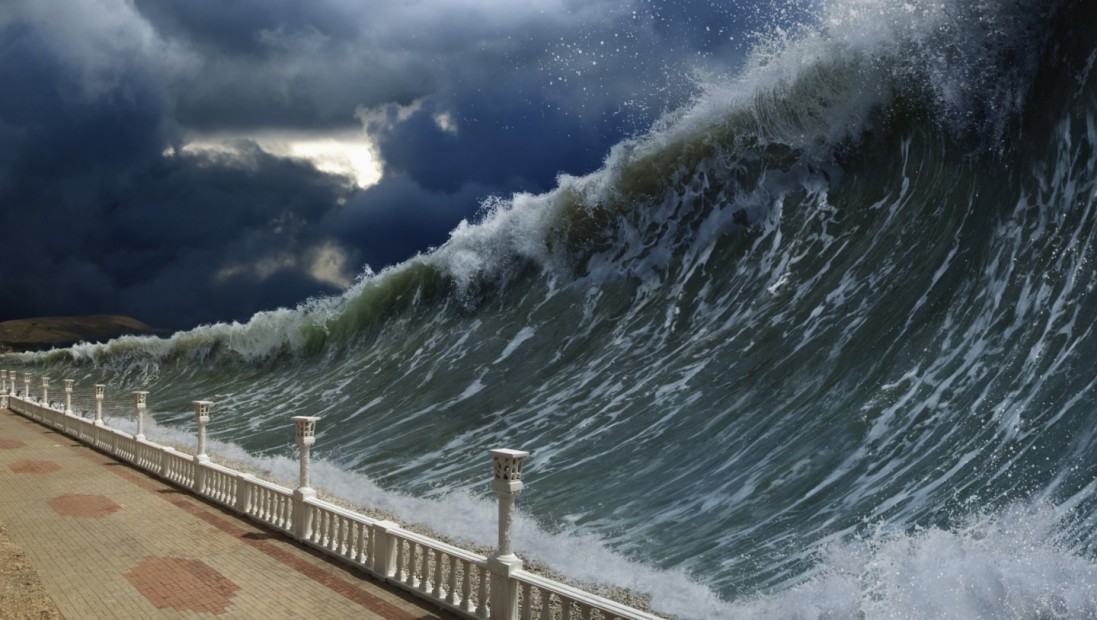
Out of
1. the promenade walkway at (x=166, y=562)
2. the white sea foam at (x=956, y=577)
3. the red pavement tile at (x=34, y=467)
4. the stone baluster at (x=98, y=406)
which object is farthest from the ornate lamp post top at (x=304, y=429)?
the stone baluster at (x=98, y=406)

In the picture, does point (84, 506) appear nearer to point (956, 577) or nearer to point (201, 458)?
point (201, 458)

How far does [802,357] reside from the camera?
48.3ft

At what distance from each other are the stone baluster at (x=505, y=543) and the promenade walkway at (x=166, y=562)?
96 centimetres

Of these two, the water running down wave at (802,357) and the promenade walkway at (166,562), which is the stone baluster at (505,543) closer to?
the promenade walkway at (166,562)

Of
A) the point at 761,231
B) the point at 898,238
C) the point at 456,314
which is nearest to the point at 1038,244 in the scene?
the point at 898,238

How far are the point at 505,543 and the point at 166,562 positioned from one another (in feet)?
15.5

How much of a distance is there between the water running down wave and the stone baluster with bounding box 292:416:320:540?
110 inches

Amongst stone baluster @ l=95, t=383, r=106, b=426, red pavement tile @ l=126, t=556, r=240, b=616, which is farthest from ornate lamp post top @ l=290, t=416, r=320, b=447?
stone baluster @ l=95, t=383, r=106, b=426

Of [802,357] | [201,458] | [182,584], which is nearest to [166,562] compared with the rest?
[182,584]

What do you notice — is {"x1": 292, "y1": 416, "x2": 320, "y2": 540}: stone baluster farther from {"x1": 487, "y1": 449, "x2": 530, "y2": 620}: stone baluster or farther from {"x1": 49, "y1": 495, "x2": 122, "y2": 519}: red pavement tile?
{"x1": 487, "y1": 449, "x2": 530, "y2": 620}: stone baluster

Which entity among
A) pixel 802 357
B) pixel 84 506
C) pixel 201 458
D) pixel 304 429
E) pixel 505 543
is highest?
pixel 802 357

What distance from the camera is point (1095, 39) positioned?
48.6ft

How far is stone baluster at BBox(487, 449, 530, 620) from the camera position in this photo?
6.95m

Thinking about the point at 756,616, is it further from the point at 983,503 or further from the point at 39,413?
the point at 39,413
